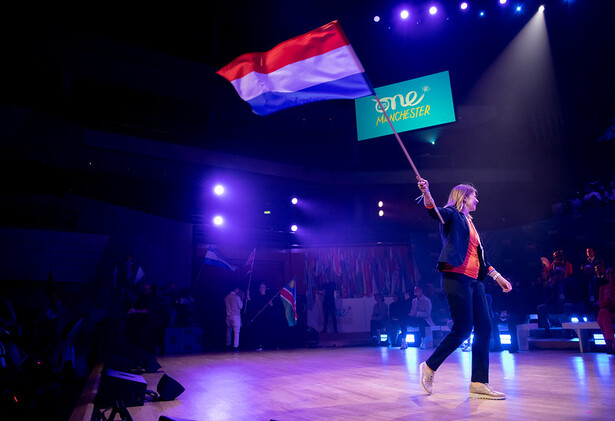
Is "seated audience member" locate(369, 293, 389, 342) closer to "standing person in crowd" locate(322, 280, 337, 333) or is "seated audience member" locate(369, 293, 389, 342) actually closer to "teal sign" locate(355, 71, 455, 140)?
"standing person in crowd" locate(322, 280, 337, 333)

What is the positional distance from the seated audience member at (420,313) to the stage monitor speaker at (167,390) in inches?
322

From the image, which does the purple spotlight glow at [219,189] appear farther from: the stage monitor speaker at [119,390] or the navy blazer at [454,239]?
the navy blazer at [454,239]

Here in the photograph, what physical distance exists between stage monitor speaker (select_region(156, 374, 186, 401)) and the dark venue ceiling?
905cm

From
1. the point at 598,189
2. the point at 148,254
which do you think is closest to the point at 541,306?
the point at 598,189

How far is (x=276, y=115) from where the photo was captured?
1564 cm

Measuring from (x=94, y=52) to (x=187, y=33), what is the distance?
3.39 m

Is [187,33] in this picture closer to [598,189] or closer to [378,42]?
[378,42]

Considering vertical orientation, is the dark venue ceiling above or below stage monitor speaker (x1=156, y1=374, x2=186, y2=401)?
above

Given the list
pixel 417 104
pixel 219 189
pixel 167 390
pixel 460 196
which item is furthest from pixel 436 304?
pixel 167 390

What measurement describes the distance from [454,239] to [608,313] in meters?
5.23

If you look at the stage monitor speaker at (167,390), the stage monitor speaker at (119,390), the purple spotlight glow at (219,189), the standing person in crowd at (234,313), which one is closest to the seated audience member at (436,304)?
the standing person in crowd at (234,313)

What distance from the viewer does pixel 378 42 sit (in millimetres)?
13758

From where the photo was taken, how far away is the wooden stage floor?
3184mm

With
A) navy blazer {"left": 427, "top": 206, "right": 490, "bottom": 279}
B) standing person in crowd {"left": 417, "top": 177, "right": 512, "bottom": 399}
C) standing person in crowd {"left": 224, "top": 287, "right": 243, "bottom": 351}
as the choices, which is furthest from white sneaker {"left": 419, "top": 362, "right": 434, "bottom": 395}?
standing person in crowd {"left": 224, "top": 287, "right": 243, "bottom": 351}
